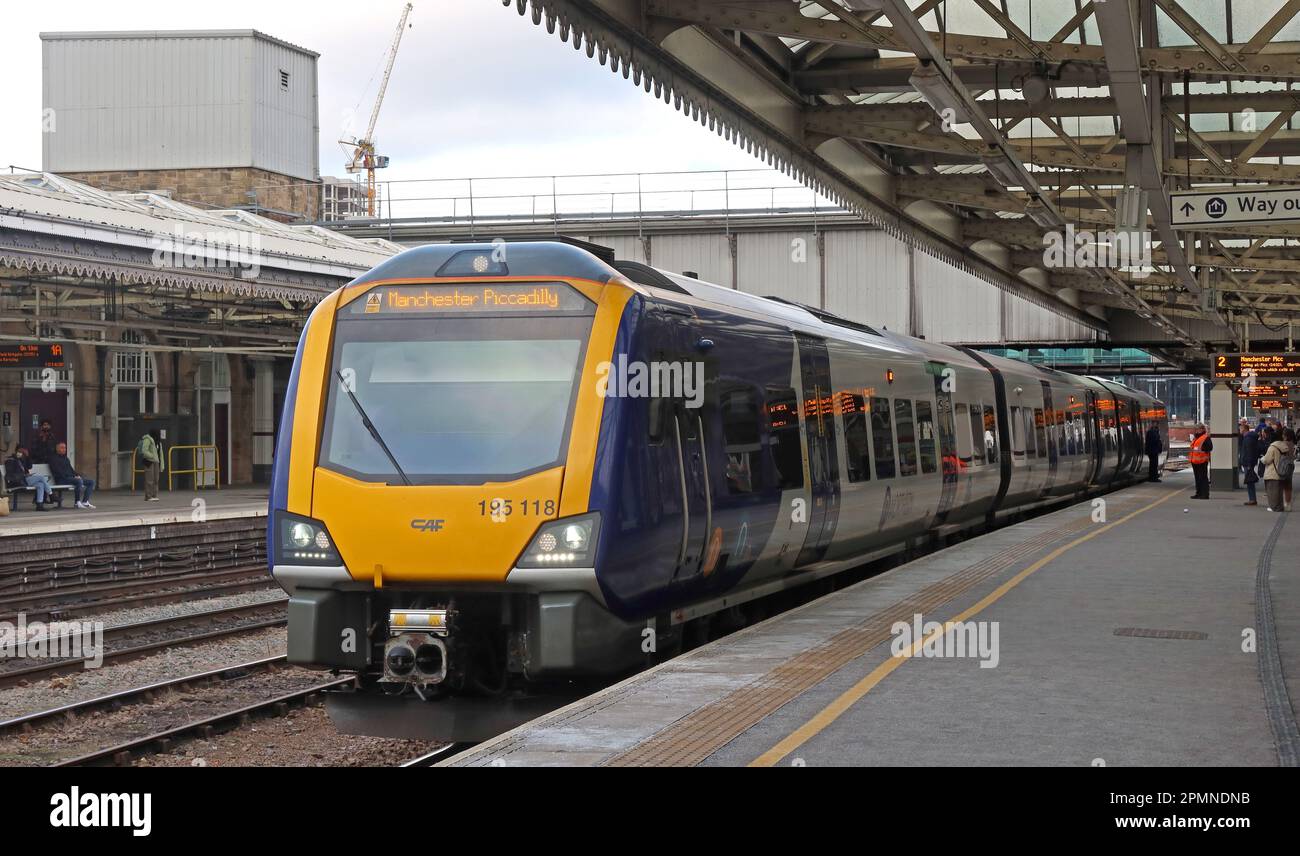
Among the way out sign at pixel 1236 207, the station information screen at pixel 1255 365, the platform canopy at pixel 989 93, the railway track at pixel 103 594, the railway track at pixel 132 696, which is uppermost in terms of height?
the platform canopy at pixel 989 93

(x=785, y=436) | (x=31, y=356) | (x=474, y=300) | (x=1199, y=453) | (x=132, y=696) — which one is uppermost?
(x=31, y=356)

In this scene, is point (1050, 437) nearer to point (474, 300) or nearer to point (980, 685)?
point (980, 685)

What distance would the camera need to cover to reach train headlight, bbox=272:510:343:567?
8.77m

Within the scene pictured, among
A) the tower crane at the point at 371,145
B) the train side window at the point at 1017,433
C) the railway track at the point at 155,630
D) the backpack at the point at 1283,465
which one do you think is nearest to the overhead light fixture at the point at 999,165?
the train side window at the point at 1017,433

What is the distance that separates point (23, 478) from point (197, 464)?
649cm

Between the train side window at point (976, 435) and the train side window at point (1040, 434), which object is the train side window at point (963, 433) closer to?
the train side window at point (976, 435)

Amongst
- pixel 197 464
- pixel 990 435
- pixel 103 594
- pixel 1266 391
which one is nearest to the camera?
pixel 103 594

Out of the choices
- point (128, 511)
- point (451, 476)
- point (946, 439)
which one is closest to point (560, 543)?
point (451, 476)

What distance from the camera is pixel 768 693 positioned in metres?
7.99

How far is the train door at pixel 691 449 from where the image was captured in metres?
9.48

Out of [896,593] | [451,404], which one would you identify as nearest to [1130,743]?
[451,404]

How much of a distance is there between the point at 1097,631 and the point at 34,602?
38.6ft

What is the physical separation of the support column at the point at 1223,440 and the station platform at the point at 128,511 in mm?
21453
